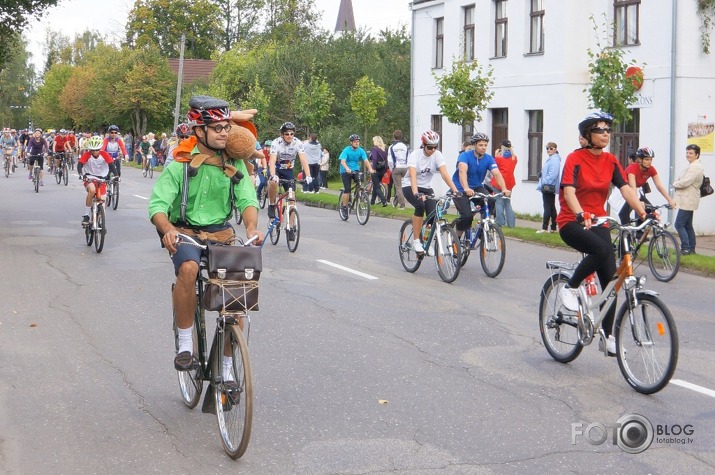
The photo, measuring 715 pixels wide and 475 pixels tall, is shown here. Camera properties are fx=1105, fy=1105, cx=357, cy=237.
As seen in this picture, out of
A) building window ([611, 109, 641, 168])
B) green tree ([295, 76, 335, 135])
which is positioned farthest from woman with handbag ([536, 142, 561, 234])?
green tree ([295, 76, 335, 135])

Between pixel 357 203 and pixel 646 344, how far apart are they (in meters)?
15.5

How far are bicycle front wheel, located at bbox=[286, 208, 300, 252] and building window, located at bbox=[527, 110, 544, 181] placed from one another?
13.8 metres

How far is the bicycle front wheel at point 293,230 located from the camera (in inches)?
642

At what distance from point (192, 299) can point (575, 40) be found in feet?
75.5

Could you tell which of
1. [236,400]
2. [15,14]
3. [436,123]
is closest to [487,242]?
[236,400]

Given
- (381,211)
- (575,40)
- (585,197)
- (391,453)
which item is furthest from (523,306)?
(575,40)

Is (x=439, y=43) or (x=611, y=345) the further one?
(x=439, y=43)

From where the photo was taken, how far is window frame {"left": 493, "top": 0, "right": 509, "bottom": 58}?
3070cm

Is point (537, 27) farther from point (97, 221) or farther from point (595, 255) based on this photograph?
point (595, 255)

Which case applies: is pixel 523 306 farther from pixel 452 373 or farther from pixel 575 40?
pixel 575 40

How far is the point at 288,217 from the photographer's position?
53.9 feet

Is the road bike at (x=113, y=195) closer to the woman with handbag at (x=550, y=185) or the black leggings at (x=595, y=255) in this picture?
the woman with handbag at (x=550, y=185)

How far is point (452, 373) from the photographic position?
26.0ft

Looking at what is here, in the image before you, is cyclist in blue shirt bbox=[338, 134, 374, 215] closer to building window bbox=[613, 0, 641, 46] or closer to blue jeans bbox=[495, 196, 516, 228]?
blue jeans bbox=[495, 196, 516, 228]
